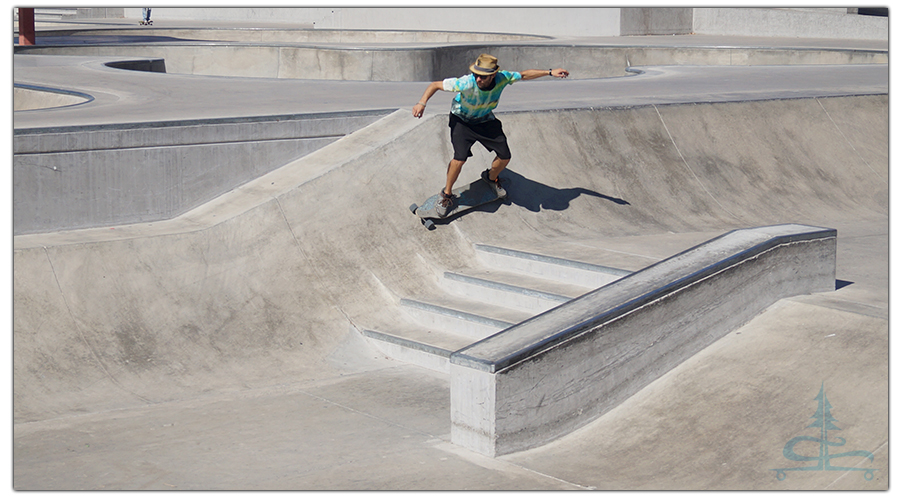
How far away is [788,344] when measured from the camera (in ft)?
22.1

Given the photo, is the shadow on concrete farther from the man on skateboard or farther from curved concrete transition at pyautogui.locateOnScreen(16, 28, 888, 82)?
curved concrete transition at pyautogui.locateOnScreen(16, 28, 888, 82)

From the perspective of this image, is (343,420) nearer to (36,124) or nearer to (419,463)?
(419,463)

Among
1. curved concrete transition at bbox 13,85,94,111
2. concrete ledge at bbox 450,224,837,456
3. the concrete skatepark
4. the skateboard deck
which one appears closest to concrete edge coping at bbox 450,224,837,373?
concrete ledge at bbox 450,224,837,456

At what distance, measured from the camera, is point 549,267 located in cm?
870

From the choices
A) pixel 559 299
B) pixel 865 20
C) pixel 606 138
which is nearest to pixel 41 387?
pixel 559 299

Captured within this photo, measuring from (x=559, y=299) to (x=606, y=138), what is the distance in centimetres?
381

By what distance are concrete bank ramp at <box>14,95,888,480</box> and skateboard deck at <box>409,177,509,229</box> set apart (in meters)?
0.11

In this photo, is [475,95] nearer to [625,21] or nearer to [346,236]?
[346,236]

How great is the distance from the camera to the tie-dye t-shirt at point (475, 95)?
27.6 feet

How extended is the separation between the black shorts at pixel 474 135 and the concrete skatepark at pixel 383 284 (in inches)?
36.1

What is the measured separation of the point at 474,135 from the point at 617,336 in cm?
310

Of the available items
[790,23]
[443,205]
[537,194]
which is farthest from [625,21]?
[443,205]

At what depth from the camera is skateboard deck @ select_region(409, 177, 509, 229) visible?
9.36 m

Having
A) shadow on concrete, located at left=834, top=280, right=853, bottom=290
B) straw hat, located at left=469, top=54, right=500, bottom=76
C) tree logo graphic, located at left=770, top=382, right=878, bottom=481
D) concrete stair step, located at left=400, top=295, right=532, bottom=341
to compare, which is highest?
straw hat, located at left=469, top=54, right=500, bottom=76
